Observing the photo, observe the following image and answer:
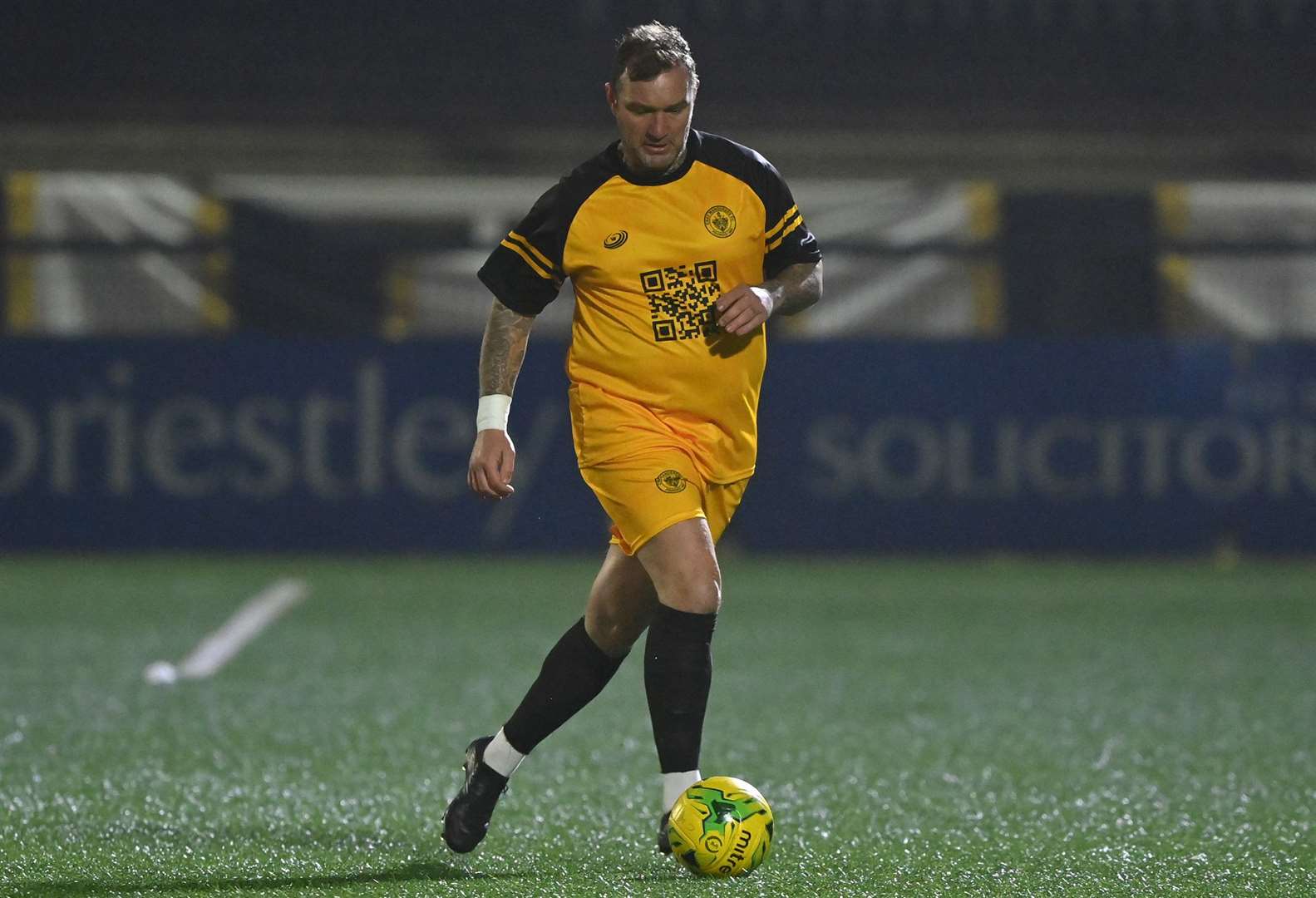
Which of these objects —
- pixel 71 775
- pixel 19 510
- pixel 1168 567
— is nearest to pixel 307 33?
pixel 19 510

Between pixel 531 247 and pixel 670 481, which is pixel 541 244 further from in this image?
pixel 670 481

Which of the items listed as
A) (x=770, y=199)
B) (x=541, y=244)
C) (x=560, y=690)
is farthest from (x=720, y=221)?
(x=560, y=690)

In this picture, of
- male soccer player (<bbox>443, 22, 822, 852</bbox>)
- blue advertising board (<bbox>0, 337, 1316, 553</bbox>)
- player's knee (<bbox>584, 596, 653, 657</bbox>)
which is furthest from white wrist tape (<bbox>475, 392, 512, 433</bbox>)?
blue advertising board (<bbox>0, 337, 1316, 553</bbox>)

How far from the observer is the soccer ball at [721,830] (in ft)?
11.0

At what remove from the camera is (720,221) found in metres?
3.60

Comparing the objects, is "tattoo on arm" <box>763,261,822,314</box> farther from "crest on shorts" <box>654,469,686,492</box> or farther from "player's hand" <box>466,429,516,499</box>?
"player's hand" <box>466,429,516,499</box>

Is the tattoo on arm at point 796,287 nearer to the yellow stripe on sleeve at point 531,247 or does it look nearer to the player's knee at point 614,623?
the yellow stripe on sleeve at point 531,247

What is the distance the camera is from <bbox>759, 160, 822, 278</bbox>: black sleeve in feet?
12.0

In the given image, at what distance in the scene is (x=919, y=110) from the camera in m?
16.3

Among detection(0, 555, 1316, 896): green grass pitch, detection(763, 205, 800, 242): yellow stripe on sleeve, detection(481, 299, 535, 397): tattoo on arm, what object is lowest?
detection(0, 555, 1316, 896): green grass pitch

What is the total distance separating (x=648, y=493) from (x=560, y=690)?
0.47m

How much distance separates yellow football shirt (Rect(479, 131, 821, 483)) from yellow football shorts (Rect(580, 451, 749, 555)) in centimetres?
3

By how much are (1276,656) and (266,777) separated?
4214 millimetres

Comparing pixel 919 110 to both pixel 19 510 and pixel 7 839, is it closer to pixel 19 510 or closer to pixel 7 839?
pixel 19 510
